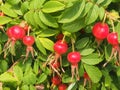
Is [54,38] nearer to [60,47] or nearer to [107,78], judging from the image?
[60,47]

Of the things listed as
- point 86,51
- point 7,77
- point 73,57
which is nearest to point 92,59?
point 86,51

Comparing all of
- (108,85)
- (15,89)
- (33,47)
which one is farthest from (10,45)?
(108,85)

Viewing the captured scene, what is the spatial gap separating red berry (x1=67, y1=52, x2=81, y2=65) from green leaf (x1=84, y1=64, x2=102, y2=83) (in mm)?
121

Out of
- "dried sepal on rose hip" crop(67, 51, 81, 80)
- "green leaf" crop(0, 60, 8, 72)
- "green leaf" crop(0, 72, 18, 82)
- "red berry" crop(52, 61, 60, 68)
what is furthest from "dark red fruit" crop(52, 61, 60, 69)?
"green leaf" crop(0, 60, 8, 72)

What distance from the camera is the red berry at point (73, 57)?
174cm

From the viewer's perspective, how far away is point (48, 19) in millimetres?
1692

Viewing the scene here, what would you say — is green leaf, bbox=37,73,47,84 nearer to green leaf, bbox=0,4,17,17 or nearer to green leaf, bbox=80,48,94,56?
green leaf, bbox=80,48,94,56

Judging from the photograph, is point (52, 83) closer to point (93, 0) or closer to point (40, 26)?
point (40, 26)

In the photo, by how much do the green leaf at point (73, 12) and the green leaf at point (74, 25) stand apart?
7cm

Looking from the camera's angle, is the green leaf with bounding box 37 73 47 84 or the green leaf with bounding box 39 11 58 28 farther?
the green leaf with bounding box 37 73 47 84

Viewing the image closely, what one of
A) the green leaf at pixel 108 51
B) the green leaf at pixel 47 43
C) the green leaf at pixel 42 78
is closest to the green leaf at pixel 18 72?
the green leaf at pixel 42 78

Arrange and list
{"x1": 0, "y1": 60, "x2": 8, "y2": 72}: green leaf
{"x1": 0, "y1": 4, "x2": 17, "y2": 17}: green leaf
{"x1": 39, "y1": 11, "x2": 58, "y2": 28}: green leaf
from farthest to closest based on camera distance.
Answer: {"x1": 0, "y1": 60, "x2": 8, "y2": 72}: green leaf → {"x1": 0, "y1": 4, "x2": 17, "y2": 17}: green leaf → {"x1": 39, "y1": 11, "x2": 58, "y2": 28}: green leaf

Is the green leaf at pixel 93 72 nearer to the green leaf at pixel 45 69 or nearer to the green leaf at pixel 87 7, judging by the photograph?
the green leaf at pixel 45 69

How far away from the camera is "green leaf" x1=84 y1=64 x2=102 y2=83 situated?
6.12ft
